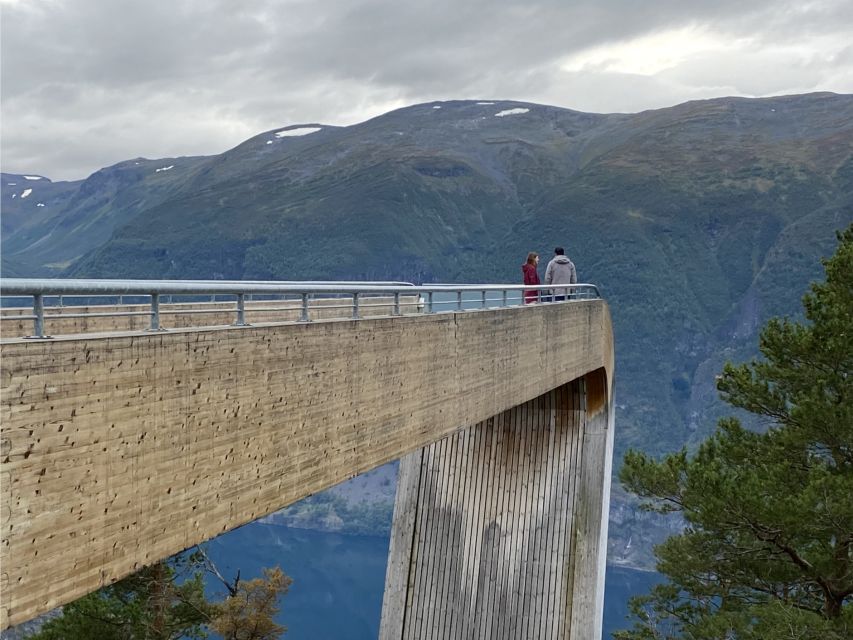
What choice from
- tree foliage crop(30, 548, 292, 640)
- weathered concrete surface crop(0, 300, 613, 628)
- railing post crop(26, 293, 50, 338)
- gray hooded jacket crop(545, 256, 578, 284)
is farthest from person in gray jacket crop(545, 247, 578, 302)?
railing post crop(26, 293, 50, 338)

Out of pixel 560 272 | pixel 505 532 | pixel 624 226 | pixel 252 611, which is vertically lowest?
pixel 252 611

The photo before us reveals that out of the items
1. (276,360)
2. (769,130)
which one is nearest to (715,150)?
(769,130)

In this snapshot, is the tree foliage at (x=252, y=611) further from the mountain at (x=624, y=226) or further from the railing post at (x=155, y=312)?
the mountain at (x=624, y=226)

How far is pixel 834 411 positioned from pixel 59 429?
35.7 feet

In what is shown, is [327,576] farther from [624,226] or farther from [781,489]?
[781,489]

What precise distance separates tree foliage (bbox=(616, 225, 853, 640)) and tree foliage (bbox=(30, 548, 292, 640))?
302 inches

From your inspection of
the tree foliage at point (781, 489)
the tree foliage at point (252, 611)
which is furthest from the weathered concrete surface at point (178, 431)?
the tree foliage at point (252, 611)

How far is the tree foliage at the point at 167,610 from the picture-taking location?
15.0m

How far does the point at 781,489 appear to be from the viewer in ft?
42.8

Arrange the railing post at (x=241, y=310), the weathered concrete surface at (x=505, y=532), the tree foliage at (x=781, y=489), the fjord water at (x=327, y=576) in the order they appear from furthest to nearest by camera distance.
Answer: the fjord water at (x=327, y=576), the weathered concrete surface at (x=505, y=532), the tree foliage at (x=781, y=489), the railing post at (x=241, y=310)

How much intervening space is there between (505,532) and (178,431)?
12.4 meters

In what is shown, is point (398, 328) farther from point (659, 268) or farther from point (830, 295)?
point (659, 268)

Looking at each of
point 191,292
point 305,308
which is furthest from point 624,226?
point 191,292

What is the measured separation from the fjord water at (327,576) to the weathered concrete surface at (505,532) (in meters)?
53.2
